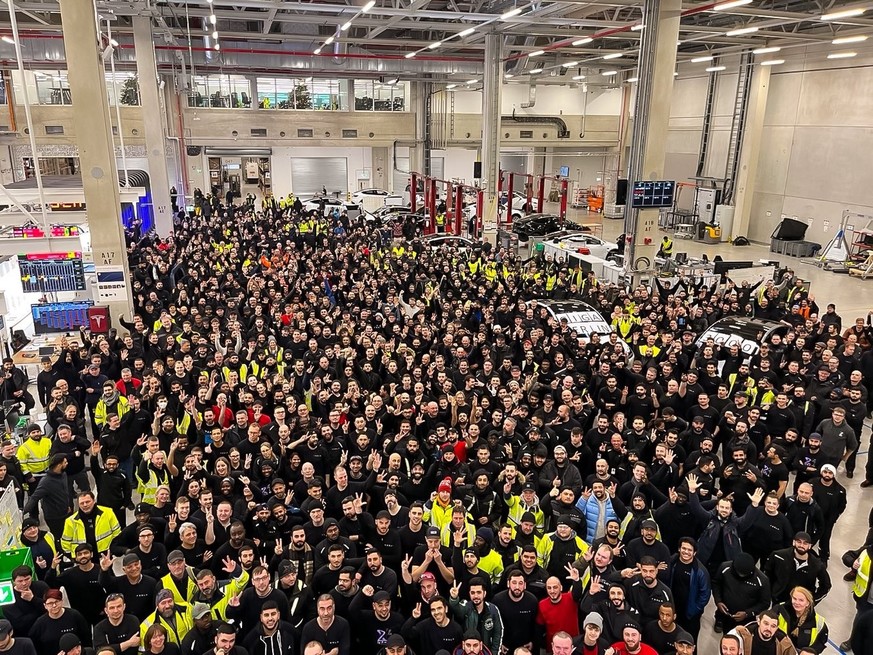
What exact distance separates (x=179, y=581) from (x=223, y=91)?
32277mm

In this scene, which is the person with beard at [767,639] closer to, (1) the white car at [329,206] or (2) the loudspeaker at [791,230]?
(1) the white car at [329,206]

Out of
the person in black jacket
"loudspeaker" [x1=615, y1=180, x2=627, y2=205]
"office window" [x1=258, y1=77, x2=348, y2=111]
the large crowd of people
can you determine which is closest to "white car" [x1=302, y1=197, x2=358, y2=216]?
"office window" [x1=258, y1=77, x2=348, y2=111]

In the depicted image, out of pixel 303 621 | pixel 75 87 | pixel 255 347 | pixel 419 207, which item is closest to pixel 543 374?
pixel 255 347

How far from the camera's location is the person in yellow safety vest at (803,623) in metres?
4.91

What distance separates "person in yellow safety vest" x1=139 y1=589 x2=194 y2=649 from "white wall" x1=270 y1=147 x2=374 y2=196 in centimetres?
3367

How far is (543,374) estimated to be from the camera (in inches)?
397

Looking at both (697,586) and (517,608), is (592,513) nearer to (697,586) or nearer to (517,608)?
(697,586)

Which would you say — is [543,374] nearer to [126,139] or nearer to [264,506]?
[264,506]

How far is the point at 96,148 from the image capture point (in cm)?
1215

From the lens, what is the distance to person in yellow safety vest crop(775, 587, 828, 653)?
16.1 feet

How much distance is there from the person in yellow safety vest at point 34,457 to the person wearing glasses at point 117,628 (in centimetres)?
346

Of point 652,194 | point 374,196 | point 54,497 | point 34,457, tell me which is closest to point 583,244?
point 652,194

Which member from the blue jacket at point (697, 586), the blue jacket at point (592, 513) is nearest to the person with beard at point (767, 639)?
the blue jacket at point (697, 586)

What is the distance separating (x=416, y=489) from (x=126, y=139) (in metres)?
28.9
